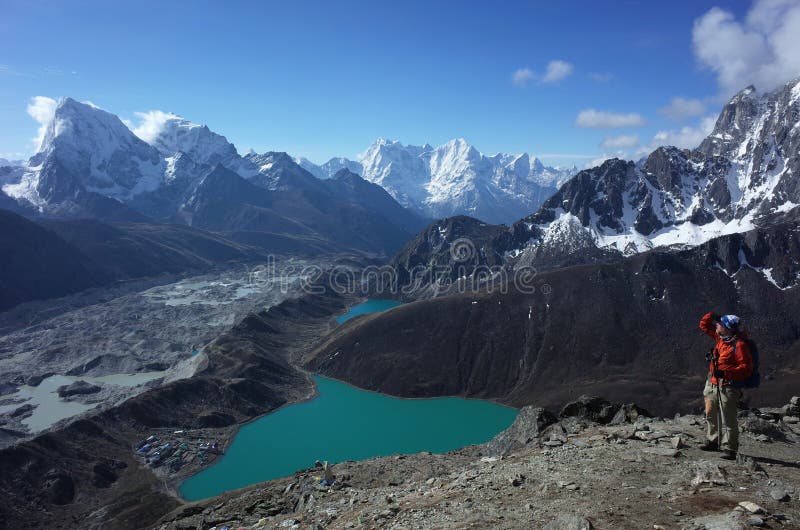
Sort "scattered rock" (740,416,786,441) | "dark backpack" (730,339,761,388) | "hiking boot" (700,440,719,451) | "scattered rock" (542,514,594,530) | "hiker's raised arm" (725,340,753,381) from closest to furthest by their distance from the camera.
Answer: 1. "scattered rock" (542,514,594,530)
2. "hiker's raised arm" (725,340,753,381)
3. "dark backpack" (730,339,761,388)
4. "hiking boot" (700,440,719,451)
5. "scattered rock" (740,416,786,441)

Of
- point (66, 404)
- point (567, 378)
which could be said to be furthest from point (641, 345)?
point (66, 404)

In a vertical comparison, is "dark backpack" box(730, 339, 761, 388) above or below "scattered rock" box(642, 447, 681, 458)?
above

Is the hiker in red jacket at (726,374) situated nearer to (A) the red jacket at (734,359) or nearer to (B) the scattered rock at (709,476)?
(A) the red jacket at (734,359)

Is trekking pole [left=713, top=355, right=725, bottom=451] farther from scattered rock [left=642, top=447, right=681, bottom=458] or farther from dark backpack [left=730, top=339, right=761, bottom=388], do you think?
scattered rock [left=642, top=447, right=681, bottom=458]

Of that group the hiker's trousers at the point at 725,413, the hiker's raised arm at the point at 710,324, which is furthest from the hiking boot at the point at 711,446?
the hiker's raised arm at the point at 710,324

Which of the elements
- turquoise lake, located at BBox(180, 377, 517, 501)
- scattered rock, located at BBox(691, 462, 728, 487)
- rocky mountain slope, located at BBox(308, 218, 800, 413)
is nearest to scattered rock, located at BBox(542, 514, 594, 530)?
scattered rock, located at BBox(691, 462, 728, 487)

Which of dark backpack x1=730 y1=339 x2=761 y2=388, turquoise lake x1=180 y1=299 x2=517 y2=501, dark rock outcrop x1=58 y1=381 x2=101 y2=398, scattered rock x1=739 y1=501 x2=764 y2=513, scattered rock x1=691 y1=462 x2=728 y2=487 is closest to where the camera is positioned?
scattered rock x1=739 y1=501 x2=764 y2=513

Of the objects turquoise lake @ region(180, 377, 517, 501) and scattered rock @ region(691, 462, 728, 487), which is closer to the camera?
scattered rock @ region(691, 462, 728, 487)

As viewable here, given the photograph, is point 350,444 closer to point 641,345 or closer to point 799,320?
point 641,345
